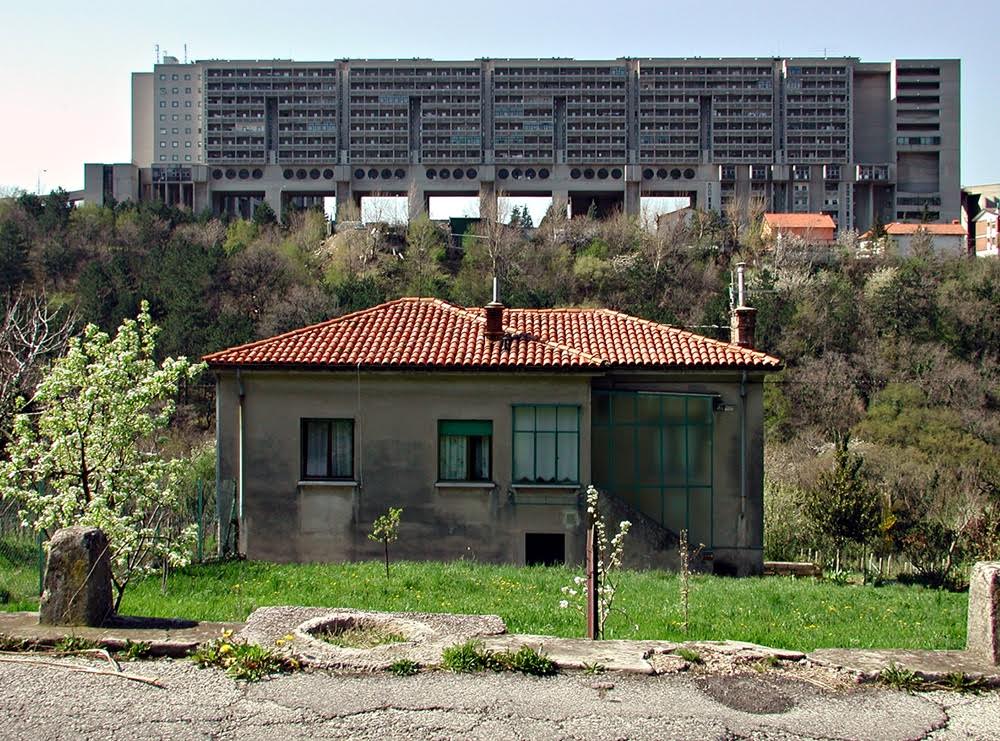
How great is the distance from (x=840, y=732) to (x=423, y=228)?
68.0 m

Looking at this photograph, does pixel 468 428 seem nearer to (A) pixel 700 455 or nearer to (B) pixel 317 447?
(B) pixel 317 447

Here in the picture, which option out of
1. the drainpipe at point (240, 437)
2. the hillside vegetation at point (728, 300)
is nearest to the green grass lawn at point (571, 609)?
the drainpipe at point (240, 437)

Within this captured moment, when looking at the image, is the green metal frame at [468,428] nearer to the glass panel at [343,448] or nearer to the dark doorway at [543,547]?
the dark doorway at [543,547]

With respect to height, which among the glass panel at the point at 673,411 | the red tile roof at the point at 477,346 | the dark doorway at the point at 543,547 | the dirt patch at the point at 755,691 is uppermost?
the red tile roof at the point at 477,346

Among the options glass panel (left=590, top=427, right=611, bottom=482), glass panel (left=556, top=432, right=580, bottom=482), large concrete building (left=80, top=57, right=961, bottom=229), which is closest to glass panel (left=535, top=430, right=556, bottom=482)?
glass panel (left=556, top=432, right=580, bottom=482)

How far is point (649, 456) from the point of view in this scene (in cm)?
2108

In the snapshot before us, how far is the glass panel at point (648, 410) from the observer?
20.8 metres

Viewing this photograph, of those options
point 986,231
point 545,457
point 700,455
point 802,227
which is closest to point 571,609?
point 545,457

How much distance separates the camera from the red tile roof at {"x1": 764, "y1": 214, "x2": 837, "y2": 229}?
3246 inches

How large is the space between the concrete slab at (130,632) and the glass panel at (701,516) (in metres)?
13.6

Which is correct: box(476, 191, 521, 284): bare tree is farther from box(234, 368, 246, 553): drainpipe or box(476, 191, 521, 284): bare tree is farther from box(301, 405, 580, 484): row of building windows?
box(234, 368, 246, 553): drainpipe

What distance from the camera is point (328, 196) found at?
92250 millimetres

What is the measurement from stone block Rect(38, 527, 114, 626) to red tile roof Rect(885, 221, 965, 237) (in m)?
83.8

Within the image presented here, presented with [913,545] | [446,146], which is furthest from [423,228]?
[913,545]
